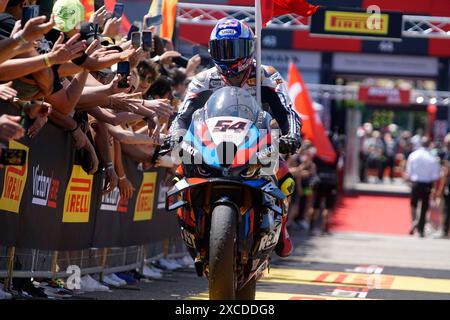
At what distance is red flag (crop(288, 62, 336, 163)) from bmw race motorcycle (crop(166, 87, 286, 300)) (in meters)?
13.4

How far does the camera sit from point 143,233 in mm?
12555

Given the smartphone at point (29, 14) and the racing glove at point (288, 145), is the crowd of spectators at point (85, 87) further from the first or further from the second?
the racing glove at point (288, 145)

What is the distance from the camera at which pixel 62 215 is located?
32.1 ft

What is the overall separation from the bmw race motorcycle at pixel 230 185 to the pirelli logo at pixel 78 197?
6.81 ft

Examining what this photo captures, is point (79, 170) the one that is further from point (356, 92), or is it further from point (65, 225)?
point (356, 92)

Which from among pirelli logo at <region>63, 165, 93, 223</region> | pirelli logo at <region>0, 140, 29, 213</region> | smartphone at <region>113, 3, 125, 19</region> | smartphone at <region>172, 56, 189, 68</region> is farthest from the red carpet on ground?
pirelli logo at <region>0, 140, 29, 213</region>

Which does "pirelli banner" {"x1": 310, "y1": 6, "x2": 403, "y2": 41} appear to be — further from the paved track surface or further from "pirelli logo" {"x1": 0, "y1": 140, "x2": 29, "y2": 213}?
"pirelli logo" {"x1": 0, "y1": 140, "x2": 29, "y2": 213}

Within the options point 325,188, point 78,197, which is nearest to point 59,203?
point 78,197

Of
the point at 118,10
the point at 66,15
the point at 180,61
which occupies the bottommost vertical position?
the point at 180,61

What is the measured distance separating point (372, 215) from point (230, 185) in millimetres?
24719

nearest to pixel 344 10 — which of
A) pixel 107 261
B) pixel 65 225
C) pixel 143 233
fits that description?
pixel 143 233

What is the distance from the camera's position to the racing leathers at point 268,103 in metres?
8.68

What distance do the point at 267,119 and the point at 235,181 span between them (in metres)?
0.79

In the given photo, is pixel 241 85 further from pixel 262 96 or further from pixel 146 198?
pixel 146 198
